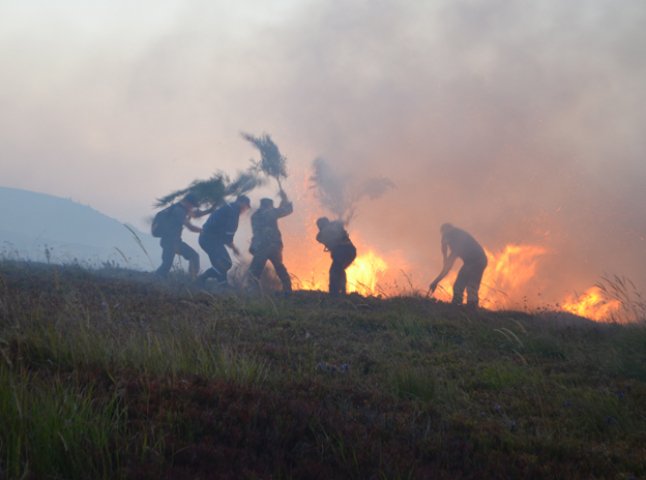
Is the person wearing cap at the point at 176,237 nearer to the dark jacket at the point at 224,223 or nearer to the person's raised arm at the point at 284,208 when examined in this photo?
the dark jacket at the point at 224,223

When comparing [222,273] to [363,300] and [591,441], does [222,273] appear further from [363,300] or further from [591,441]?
[591,441]

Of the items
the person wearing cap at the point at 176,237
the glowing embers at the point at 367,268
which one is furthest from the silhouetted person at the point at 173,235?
the glowing embers at the point at 367,268

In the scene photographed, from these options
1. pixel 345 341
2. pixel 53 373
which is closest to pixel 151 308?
pixel 345 341

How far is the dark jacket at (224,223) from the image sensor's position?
14242 millimetres

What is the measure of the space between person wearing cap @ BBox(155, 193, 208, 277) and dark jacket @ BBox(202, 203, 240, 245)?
2.81 feet

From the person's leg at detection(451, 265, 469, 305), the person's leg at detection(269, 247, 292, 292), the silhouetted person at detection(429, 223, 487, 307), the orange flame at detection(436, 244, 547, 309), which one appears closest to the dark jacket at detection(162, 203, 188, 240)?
the person's leg at detection(269, 247, 292, 292)

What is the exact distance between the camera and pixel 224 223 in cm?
1428

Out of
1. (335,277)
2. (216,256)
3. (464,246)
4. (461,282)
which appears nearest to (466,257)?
(464,246)

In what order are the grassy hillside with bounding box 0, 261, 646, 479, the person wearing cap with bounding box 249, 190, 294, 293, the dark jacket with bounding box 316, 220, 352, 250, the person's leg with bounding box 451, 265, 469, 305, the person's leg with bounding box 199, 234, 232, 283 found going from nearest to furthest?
the grassy hillside with bounding box 0, 261, 646, 479 → the person's leg with bounding box 199, 234, 232, 283 → the person wearing cap with bounding box 249, 190, 294, 293 → the person's leg with bounding box 451, 265, 469, 305 → the dark jacket with bounding box 316, 220, 352, 250

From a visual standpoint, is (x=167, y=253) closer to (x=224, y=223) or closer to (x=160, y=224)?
(x=160, y=224)

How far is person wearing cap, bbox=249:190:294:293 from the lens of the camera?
13992 mm

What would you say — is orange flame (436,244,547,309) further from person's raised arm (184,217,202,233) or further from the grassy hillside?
the grassy hillside

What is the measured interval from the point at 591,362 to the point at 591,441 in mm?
3102

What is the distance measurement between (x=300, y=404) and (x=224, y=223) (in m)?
10.9
